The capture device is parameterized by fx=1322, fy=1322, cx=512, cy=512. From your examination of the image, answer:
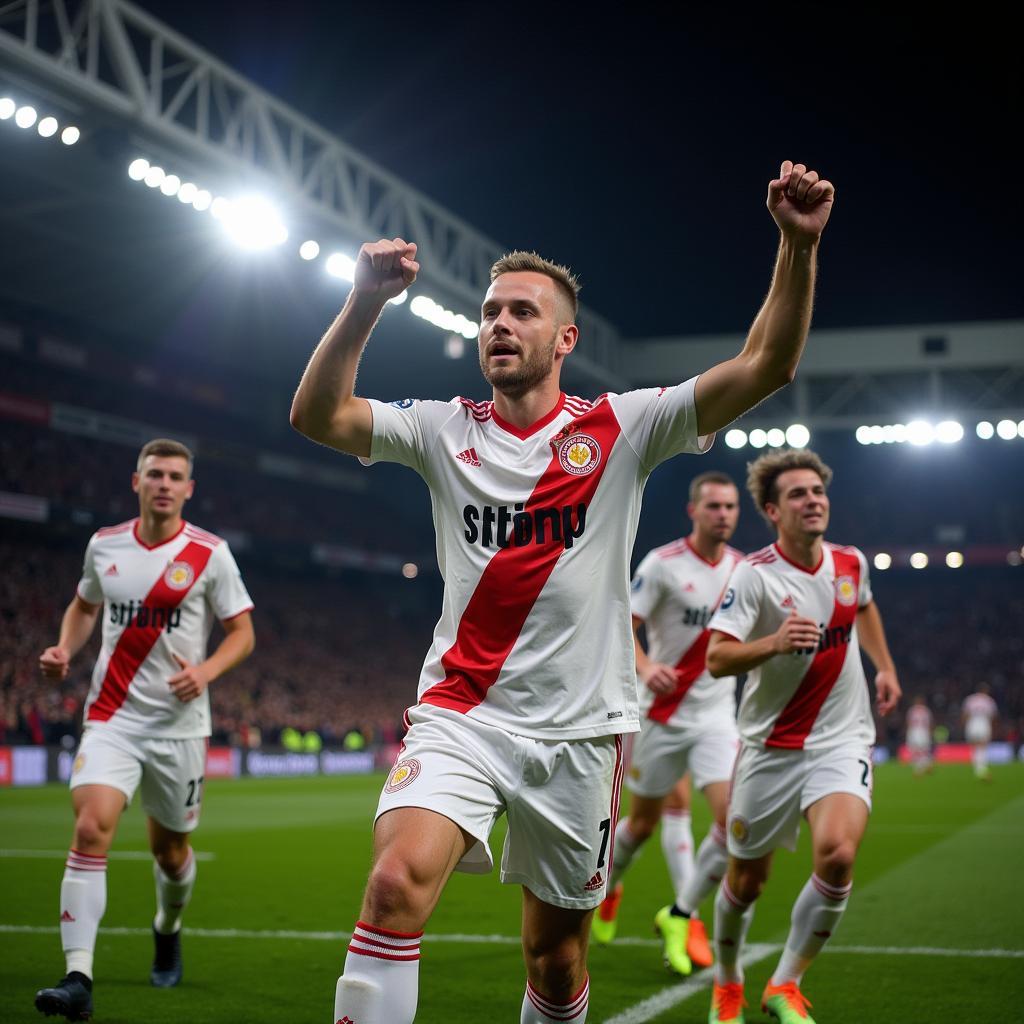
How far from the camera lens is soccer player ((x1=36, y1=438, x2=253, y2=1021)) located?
6.32 metres

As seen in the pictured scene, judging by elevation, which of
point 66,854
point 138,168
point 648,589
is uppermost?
point 138,168

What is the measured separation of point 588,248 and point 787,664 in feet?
69.3

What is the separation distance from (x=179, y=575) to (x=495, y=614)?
340 centimetres

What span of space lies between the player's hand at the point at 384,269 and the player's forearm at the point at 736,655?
254cm

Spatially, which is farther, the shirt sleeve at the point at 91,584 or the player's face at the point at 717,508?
the player's face at the point at 717,508

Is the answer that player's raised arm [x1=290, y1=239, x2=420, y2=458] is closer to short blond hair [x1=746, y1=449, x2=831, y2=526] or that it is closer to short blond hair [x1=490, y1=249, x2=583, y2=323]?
short blond hair [x1=490, y1=249, x2=583, y2=323]

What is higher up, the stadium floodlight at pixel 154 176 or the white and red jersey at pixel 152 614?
the stadium floodlight at pixel 154 176

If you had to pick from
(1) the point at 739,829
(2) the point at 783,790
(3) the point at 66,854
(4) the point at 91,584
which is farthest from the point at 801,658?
(3) the point at 66,854

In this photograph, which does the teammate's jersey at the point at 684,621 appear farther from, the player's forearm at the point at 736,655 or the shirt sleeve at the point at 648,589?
the player's forearm at the point at 736,655

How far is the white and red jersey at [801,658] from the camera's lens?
19.2 feet

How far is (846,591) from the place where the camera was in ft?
19.9

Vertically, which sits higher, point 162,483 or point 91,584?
point 162,483

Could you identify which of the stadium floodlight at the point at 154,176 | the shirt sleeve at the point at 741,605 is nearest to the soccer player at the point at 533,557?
the shirt sleeve at the point at 741,605

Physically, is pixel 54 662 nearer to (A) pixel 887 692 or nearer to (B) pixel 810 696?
(B) pixel 810 696
